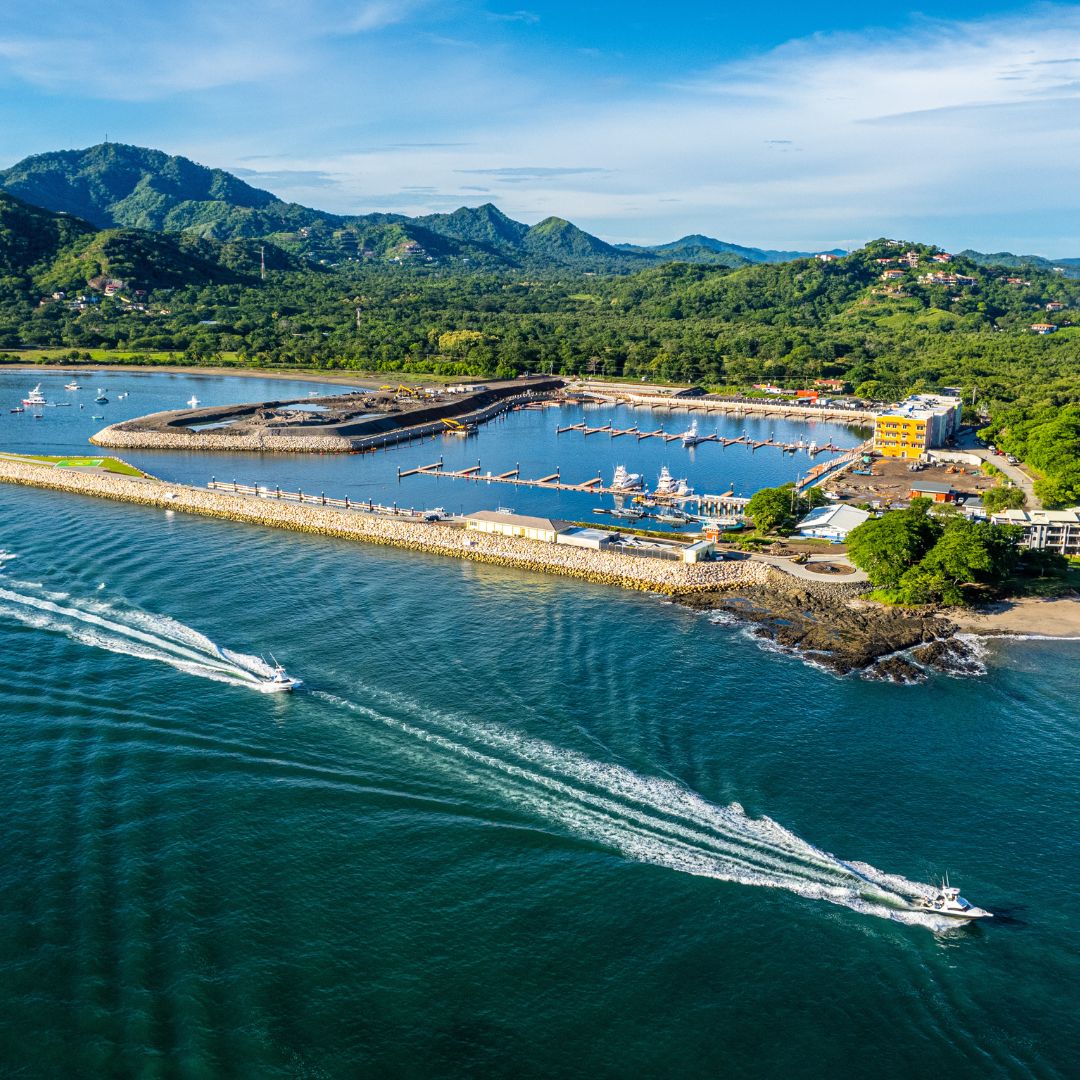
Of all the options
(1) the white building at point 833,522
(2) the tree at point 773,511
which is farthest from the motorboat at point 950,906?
(2) the tree at point 773,511

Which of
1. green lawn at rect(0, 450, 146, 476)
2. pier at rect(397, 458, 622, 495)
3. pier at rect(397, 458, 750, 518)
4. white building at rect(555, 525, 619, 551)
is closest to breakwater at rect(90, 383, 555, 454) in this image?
green lawn at rect(0, 450, 146, 476)

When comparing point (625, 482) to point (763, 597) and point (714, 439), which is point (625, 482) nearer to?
point (763, 597)

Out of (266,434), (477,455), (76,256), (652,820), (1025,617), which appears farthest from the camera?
(76,256)

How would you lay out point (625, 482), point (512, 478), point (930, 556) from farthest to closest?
point (512, 478) → point (625, 482) → point (930, 556)

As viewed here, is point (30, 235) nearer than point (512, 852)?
No

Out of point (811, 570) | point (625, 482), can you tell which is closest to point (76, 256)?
point (625, 482)

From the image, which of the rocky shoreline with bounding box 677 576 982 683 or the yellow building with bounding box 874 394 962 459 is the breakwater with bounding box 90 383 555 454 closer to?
the yellow building with bounding box 874 394 962 459
